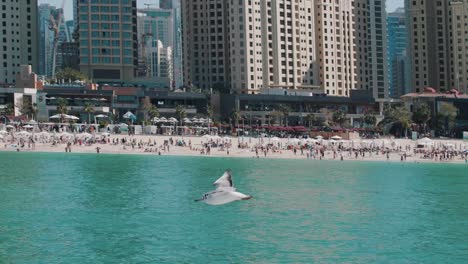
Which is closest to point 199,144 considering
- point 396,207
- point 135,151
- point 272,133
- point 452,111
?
point 135,151

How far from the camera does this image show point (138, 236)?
58.7 meters

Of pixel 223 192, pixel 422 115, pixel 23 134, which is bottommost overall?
pixel 223 192

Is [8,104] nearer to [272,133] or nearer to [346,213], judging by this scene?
[272,133]

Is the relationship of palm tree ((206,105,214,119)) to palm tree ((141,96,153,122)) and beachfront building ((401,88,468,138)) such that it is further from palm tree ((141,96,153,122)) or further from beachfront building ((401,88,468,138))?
beachfront building ((401,88,468,138))

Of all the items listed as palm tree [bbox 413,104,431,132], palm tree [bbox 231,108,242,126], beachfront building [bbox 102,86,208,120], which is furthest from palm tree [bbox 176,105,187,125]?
palm tree [bbox 413,104,431,132]

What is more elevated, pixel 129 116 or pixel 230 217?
pixel 129 116

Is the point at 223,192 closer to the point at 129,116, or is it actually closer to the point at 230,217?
the point at 230,217

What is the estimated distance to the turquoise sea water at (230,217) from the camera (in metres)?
53.7

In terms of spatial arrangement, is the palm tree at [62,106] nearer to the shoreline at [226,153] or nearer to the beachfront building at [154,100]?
the beachfront building at [154,100]

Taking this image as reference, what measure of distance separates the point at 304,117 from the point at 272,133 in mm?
24730

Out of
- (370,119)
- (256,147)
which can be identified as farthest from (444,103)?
(256,147)

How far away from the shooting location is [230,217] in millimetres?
68312

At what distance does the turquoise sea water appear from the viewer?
53.7 m

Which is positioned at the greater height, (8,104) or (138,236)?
(8,104)
